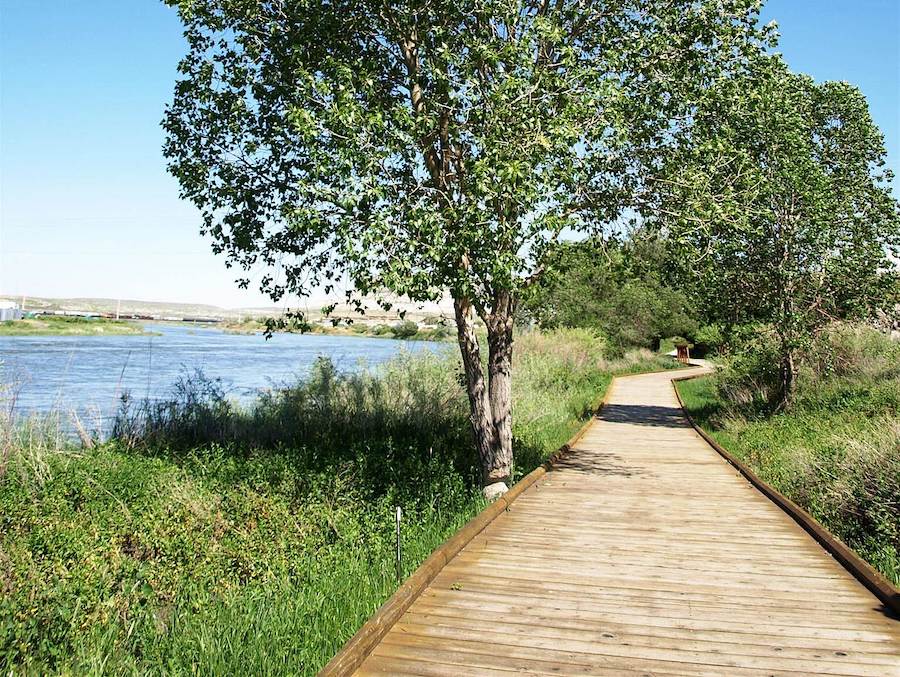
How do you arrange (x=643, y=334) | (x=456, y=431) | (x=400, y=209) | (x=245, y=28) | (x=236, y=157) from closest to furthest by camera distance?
(x=400, y=209), (x=245, y=28), (x=236, y=157), (x=456, y=431), (x=643, y=334)

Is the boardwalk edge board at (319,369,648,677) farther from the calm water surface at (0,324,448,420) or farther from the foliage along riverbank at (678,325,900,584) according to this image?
the calm water surface at (0,324,448,420)

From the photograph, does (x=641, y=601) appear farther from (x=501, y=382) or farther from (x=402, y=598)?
(x=501, y=382)

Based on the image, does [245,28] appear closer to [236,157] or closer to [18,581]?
[236,157]

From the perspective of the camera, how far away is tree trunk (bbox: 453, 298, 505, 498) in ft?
35.7

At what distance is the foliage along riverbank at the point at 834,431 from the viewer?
333 inches

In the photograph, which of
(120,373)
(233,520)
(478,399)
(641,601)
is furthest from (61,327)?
(641,601)

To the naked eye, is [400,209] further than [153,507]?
No

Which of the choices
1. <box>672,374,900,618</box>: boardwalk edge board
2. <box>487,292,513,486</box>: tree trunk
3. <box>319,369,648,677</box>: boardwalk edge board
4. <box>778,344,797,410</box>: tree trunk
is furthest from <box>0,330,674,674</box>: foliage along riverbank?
<box>778,344,797,410</box>: tree trunk

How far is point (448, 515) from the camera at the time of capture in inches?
371

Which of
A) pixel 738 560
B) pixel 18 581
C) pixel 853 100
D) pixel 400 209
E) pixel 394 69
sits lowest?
pixel 18 581

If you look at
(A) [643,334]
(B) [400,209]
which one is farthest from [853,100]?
(A) [643,334]

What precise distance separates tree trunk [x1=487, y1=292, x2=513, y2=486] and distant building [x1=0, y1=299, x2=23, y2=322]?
7163 cm

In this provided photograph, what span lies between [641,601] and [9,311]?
8070 cm

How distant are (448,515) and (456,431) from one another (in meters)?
5.14
